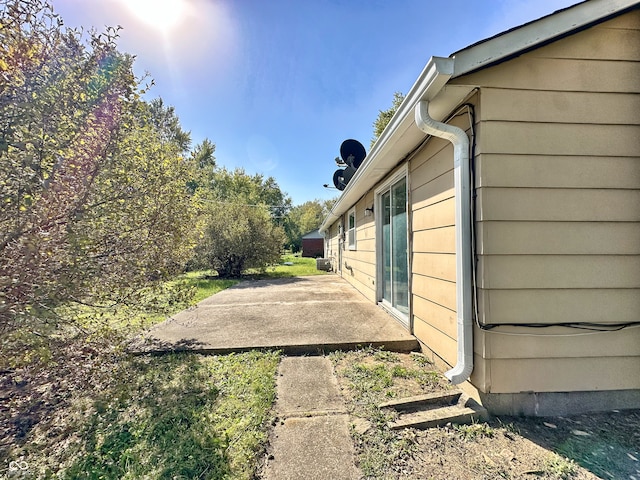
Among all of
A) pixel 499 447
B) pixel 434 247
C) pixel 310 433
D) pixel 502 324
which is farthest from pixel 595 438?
pixel 310 433

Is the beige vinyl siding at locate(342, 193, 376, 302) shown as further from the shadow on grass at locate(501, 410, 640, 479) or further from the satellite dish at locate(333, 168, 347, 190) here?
the shadow on grass at locate(501, 410, 640, 479)

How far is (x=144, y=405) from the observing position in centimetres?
216

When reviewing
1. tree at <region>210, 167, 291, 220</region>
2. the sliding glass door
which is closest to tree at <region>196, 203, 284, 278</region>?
the sliding glass door

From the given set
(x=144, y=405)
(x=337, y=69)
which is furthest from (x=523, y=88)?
(x=337, y=69)

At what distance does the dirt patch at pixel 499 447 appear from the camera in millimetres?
1468

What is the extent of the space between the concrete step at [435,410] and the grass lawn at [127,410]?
2.98 ft

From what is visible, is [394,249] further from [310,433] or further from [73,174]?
[73,174]

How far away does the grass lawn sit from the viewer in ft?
5.14

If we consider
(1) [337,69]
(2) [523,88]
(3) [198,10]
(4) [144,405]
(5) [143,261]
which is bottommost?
(4) [144,405]

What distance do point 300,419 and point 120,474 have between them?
1002 millimetres

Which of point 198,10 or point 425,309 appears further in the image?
point 198,10

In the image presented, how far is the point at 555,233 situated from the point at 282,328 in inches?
119

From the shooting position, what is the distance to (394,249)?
423 centimetres

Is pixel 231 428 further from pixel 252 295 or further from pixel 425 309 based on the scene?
pixel 252 295
